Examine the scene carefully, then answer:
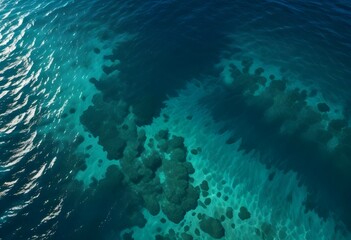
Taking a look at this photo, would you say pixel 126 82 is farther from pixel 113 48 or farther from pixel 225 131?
pixel 225 131

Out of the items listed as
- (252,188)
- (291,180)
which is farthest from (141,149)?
(291,180)

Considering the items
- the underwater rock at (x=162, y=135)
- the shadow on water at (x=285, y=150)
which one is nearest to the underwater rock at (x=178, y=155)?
the underwater rock at (x=162, y=135)

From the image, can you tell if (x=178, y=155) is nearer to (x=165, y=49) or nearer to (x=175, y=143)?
(x=175, y=143)

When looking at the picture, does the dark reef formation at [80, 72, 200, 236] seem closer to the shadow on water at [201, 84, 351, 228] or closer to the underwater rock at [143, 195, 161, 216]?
the underwater rock at [143, 195, 161, 216]

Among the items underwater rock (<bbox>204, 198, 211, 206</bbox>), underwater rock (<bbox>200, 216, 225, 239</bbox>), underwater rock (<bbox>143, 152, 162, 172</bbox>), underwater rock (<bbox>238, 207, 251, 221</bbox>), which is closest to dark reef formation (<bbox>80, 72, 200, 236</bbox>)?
underwater rock (<bbox>143, 152, 162, 172</bbox>)

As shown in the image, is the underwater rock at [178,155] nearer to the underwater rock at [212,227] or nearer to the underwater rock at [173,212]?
the underwater rock at [173,212]

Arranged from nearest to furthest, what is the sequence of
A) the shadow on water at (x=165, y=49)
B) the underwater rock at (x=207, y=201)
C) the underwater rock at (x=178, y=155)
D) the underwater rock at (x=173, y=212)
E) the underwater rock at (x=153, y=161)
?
the underwater rock at (x=173, y=212)
the underwater rock at (x=207, y=201)
the underwater rock at (x=153, y=161)
the underwater rock at (x=178, y=155)
the shadow on water at (x=165, y=49)

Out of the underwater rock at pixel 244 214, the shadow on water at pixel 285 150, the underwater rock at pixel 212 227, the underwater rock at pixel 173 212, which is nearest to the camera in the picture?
the underwater rock at pixel 212 227

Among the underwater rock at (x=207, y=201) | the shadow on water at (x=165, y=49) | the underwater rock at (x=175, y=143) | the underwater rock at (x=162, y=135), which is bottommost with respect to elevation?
the underwater rock at (x=207, y=201)
